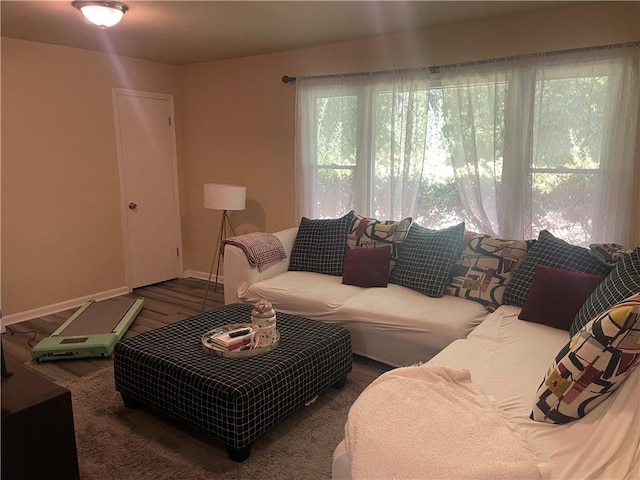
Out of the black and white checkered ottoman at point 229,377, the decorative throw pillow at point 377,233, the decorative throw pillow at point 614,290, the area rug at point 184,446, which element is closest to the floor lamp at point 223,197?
the decorative throw pillow at point 377,233

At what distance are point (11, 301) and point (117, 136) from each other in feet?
5.76

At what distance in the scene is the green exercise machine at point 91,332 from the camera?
10.4 feet

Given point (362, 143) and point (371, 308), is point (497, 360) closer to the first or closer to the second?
point (371, 308)

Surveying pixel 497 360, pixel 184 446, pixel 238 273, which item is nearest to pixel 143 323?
pixel 238 273

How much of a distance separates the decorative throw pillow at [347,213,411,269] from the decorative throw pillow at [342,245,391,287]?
8cm

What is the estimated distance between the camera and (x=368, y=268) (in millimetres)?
3484

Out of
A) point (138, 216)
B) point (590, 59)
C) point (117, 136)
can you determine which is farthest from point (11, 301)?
point (590, 59)

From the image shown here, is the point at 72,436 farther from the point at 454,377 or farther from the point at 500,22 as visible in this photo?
the point at 500,22

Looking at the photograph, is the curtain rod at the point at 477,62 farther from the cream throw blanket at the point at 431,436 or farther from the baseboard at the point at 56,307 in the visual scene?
the baseboard at the point at 56,307

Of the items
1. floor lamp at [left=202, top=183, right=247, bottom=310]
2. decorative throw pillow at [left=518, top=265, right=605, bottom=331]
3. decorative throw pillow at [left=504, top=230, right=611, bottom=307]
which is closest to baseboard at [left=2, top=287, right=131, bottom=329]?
floor lamp at [left=202, top=183, right=247, bottom=310]

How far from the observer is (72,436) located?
1918mm

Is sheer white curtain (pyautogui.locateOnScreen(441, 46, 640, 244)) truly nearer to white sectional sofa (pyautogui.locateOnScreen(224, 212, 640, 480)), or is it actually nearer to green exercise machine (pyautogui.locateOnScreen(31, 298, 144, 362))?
white sectional sofa (pyautogui.locateOnScreen(224, 212, 640, 480))

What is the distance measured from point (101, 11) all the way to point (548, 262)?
3.09m

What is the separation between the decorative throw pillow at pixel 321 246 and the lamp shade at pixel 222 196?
28.5 inches
